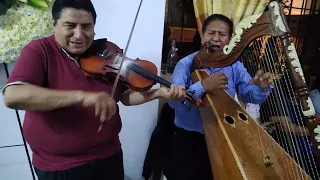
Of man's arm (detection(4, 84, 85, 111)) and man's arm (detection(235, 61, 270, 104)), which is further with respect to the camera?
man's arm (detection(235, 61, 270, 104))

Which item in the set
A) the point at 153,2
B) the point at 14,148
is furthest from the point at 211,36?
the point at 14,148

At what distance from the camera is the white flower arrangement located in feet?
4.00

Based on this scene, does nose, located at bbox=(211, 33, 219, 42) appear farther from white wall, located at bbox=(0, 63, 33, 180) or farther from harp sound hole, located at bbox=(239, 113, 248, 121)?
white wall, located at bbox=(0, 63, 33, 180)

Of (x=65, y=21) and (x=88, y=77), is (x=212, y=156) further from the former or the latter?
(x=65, y=21)

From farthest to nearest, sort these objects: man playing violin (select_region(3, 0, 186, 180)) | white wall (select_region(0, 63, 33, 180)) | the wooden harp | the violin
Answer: white wall (select_region(0, 63, 33, 180))
the violin
man playing violin (select_region(3, 0, 186, 180))
the wooden harp

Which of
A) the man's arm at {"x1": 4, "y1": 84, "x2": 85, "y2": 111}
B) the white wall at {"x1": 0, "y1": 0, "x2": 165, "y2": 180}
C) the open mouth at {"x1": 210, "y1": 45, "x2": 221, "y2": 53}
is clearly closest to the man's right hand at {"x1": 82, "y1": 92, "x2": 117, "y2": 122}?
the man's arm at {"x1": 4, "y1": 84, "x2": 85, "y2": 111}

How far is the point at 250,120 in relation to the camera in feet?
4.30

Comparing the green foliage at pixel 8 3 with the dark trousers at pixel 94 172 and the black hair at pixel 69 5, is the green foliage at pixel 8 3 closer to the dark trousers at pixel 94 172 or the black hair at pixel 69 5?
the black hair at pixel 69 5

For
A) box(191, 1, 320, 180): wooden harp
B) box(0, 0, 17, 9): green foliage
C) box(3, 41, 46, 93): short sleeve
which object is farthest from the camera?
box(0, 0, 17, 9): green foliage

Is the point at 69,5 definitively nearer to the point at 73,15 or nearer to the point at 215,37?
the point at 73,15

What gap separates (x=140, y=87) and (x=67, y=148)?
32cm

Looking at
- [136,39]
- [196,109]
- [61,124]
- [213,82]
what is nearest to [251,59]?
[213,82]

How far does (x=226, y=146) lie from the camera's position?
3.54ft

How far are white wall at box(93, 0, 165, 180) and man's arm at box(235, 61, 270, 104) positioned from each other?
0.49 meters
